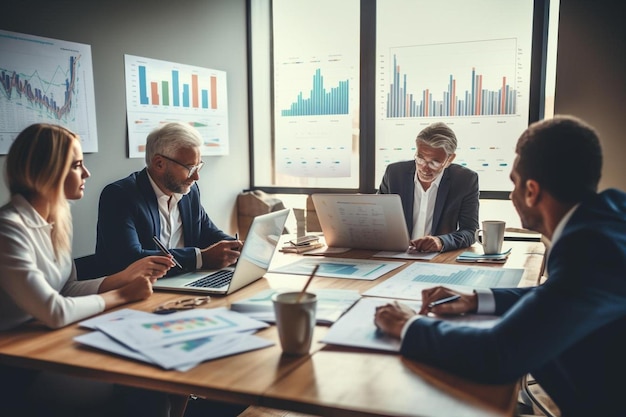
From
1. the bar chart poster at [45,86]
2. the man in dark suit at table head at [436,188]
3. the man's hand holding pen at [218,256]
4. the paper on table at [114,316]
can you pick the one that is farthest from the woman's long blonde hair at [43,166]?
the man in dark suit at table head at [436,188]

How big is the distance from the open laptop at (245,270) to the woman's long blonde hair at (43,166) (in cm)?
37

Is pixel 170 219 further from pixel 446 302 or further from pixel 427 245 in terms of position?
pixel 446 302

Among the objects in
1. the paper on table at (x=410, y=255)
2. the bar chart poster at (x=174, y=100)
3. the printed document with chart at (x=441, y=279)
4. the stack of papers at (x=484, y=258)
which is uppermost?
the bar chart poster at (x=174, y=100)

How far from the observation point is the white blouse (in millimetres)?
1373

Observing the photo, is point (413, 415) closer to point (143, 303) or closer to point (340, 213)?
point (143, 303)

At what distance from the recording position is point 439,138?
9.26 feet

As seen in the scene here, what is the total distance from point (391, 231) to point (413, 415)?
57.8 inches

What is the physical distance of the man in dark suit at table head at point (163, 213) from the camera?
6.81ft

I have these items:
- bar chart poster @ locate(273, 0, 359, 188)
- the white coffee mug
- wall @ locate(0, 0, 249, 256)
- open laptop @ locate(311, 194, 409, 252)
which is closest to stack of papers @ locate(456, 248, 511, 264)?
the white coffee mug

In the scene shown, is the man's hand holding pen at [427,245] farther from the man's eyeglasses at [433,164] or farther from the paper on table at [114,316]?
the paper on table at [114,316]

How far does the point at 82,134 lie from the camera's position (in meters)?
3.20

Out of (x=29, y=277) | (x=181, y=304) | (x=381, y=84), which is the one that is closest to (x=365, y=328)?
(x=181, y=304)

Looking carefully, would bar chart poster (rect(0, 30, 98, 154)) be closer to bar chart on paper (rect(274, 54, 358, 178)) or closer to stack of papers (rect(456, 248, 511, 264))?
bar chart on paper (rect(274, 54, 358, 178))

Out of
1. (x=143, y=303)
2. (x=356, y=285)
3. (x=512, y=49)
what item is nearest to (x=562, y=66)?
(x=512, y=49)
